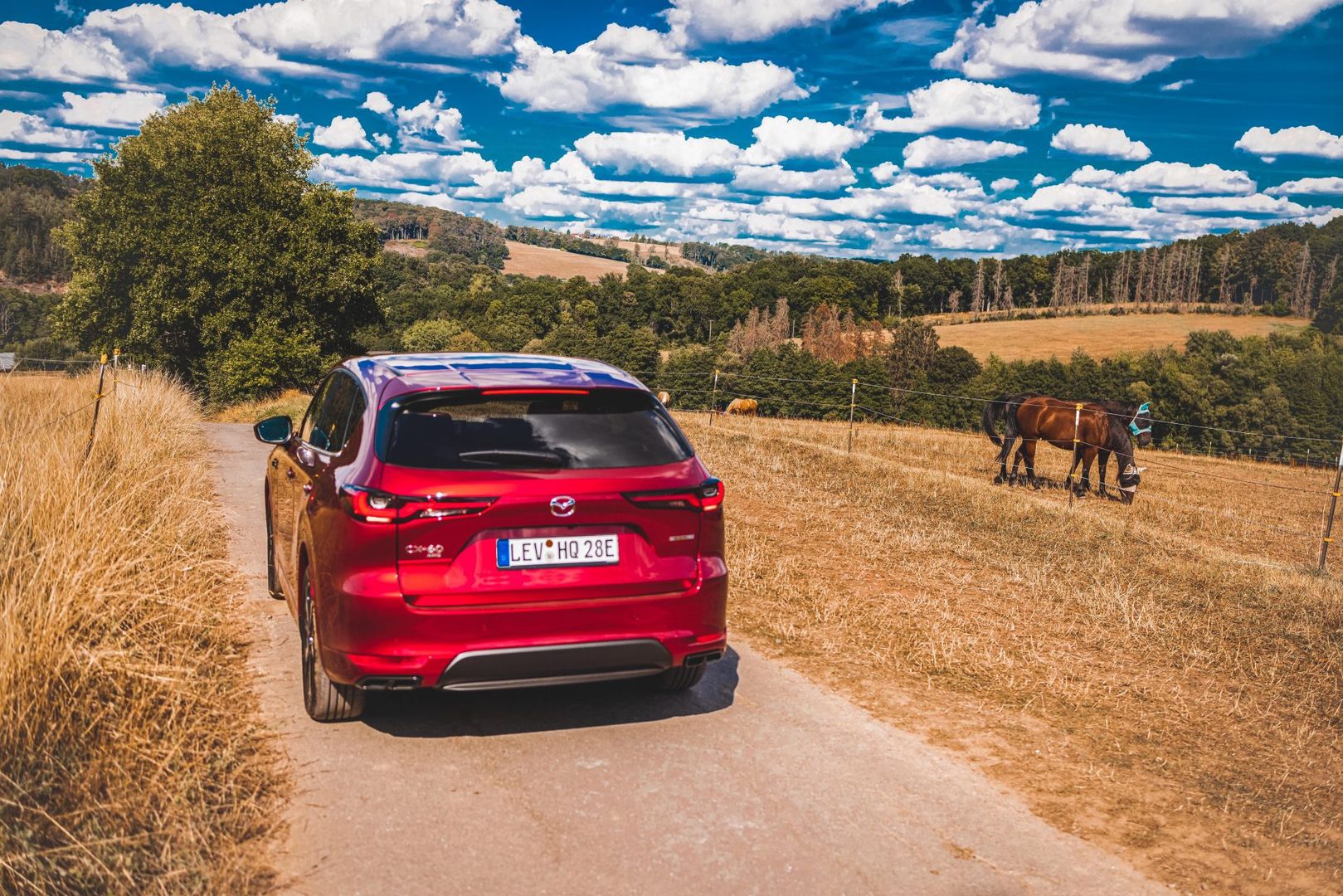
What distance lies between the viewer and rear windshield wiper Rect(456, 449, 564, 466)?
444 centimetres

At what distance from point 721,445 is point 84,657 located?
55.5 feet

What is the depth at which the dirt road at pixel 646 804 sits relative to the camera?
3.55m

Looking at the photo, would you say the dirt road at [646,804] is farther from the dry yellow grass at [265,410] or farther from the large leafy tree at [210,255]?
the large leafy tree at [210,255]

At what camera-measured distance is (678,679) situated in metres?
5.48

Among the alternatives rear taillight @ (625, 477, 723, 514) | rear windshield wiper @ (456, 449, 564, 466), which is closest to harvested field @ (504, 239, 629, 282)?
rear taillight @ (625, 477, 723, 514)

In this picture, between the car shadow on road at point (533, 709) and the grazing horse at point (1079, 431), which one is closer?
the car shadow on road at point (533, 709)

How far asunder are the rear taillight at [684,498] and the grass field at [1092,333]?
307ft

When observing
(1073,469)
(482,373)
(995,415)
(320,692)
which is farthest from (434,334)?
(320,692)

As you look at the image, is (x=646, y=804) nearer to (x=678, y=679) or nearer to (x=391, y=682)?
(x=391, y=682)

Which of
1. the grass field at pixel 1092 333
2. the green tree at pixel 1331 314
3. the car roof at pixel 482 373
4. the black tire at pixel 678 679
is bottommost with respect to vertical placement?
the black tire at pixel 678 679

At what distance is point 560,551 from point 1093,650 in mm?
4649

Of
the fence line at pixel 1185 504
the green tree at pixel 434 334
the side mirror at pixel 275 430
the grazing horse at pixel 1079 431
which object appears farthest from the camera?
the green tree at pixel 434 334

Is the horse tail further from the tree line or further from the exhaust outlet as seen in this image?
the tree line

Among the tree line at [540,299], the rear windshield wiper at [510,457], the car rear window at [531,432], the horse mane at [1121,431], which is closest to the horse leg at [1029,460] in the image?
the horse mane at [1121,431]
